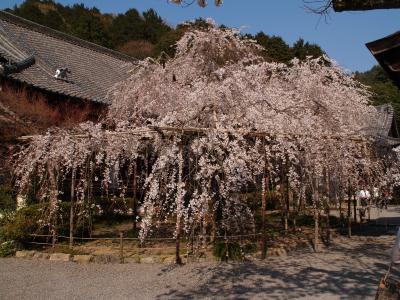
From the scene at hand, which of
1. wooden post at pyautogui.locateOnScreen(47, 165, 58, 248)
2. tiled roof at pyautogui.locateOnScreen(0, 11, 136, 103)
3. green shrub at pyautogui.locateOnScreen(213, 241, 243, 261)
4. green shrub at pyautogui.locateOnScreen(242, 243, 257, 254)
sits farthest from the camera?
tiled roof at pyautogui.locateOnScreen(0, 11, 136, 103)

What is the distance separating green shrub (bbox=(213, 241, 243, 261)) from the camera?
27.3ft

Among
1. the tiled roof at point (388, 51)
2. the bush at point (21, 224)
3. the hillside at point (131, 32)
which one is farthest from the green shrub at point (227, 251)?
the hillside at point (131, 32)

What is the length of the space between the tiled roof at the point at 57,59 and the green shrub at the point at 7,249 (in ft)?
21.4

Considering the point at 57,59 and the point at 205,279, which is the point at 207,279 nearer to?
the point at 205,279

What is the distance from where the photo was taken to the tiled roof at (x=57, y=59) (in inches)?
598

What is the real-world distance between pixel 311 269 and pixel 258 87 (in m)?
5.25

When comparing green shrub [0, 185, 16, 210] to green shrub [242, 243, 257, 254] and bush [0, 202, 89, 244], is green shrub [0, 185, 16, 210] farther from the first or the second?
green shrub [242, 243, 257, 254]

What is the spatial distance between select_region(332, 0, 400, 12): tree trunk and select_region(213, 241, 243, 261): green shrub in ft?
19.5

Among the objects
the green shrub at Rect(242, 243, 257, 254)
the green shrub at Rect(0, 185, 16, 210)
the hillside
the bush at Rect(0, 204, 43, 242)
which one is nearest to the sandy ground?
the green shrub at Rect(242, 243, 257, 254)

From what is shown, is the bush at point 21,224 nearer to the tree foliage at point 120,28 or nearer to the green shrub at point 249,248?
the green shrub at point 249,248

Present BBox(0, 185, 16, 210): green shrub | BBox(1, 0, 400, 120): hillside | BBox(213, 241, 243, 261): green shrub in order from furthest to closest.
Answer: BBox(1, 0, 400, 120): hillside → BBox(0, 185, 16, 210): green shrub → BBox(213, 241, 243, 261): green shrub

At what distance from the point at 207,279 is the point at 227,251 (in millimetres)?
1348

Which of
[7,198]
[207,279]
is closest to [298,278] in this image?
[207,279]

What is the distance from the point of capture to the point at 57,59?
18.5m
